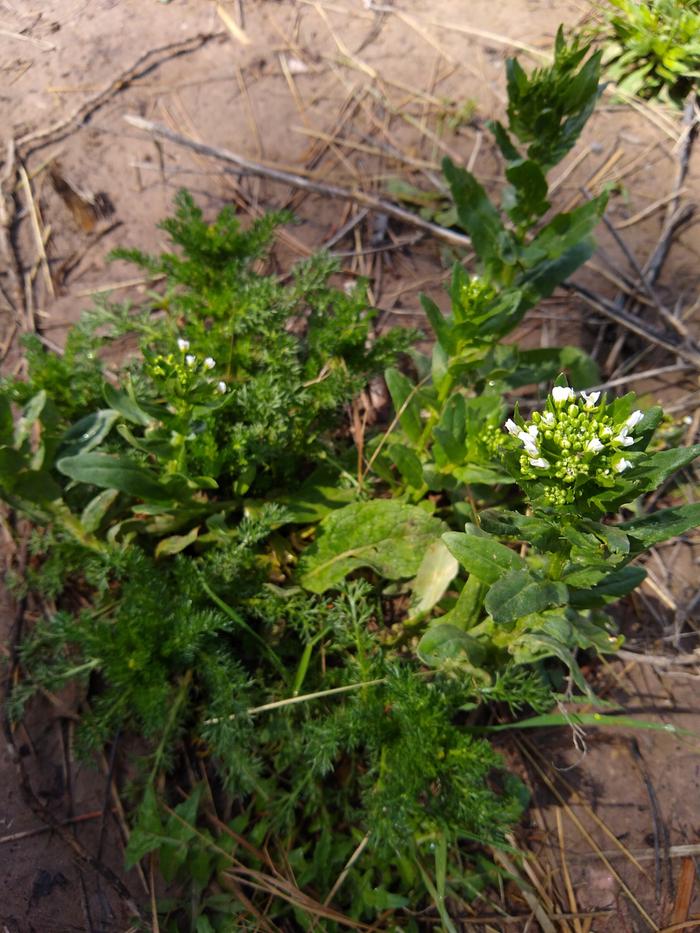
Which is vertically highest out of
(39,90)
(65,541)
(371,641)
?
(39,90)

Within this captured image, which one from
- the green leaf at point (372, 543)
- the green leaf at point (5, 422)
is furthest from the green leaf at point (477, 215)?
the green leaf at point (5, 422)

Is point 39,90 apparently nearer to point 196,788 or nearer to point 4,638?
point 4,638

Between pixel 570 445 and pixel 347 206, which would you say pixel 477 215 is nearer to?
pixel 347 206

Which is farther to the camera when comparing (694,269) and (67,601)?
(694,269)

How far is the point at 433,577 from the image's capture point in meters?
2.35

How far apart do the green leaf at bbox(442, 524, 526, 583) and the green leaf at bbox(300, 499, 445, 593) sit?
0.53 m

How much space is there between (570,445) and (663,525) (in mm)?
400

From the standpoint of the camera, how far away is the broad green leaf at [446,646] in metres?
2.06

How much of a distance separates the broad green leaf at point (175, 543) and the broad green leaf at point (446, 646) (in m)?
0.91

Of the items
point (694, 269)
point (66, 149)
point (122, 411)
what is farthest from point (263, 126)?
point (694, 269)

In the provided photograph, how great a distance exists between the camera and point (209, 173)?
345 cm

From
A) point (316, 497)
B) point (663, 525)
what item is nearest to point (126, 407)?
point (316, 497)

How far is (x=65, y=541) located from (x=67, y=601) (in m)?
0.29

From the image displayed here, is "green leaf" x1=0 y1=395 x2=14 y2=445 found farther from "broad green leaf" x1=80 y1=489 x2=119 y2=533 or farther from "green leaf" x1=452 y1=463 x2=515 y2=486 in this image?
"green leaf" x1=452 y1=463 x2=515 y2=486
